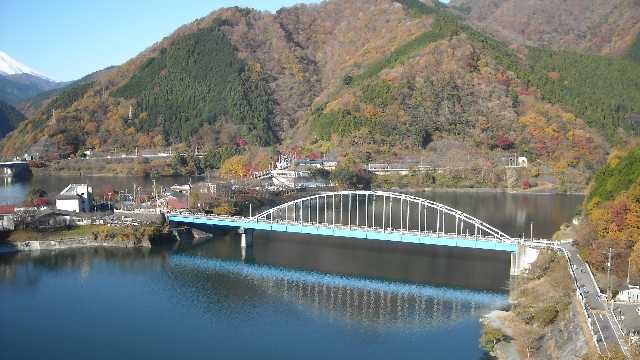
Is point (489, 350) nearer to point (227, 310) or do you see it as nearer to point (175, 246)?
point (227, 310)

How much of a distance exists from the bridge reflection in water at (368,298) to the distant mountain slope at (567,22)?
263 feet

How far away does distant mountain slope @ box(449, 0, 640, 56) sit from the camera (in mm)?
105125

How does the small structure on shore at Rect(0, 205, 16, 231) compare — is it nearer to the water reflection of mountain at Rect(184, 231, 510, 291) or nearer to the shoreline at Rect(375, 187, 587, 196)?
the water reflection of mountain at Rect(184, 231, 510, 291)

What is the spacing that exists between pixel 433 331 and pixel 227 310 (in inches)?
306

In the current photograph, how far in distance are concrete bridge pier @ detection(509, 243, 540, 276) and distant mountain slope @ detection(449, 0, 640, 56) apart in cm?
7712

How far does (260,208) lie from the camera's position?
155 ft

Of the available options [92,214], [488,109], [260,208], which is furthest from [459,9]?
[92,214]

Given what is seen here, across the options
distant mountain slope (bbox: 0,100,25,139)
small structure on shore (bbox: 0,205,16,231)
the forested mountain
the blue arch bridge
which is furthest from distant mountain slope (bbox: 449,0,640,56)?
small structure on shore (bbox: 0,205,16,231)

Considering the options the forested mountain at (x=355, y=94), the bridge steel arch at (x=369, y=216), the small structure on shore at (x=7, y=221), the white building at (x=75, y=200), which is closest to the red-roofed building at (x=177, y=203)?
the white building at (x=75, y=200)

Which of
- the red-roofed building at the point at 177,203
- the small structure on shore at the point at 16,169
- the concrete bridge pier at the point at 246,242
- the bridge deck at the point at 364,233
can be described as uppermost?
the small structure on shore at the point at 16,169

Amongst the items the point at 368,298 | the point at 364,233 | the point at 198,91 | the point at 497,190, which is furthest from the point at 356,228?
the point at 198,91

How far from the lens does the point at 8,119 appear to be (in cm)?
11269

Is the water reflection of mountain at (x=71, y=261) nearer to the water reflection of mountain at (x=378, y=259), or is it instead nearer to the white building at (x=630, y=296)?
the water reflection of mountain at (x=378, y=259)

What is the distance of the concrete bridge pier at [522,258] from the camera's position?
29.9 meters
